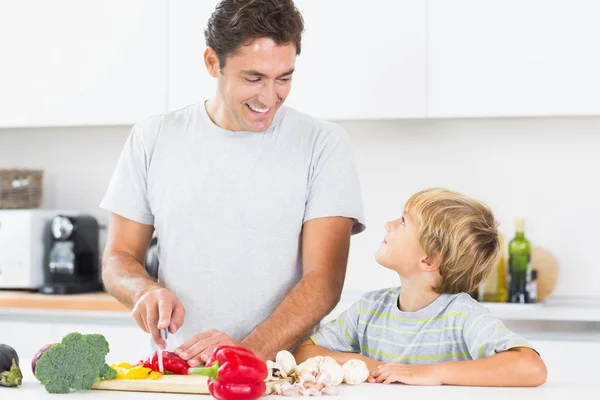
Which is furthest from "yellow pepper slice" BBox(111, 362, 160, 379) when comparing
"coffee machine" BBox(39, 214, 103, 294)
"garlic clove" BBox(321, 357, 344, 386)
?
"coffee machine" BBox(39, 214, 103, 294)

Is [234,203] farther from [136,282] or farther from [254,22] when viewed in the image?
[254,22]

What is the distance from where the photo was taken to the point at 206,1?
334 centimetres

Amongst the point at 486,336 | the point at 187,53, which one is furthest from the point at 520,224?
the point at 486,336

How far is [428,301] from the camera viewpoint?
6.18 feet

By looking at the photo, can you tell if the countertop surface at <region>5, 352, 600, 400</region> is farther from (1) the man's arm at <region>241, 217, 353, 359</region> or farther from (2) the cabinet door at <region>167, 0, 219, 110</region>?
(2) the cabinet door at <region>167, 0, 219, 110</region>

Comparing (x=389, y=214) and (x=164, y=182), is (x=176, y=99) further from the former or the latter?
(x=164, y=182)

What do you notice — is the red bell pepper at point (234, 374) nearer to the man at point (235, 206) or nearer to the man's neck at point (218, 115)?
the man at point (235, 206)

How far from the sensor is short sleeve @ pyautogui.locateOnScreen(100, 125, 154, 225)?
6.88 feet

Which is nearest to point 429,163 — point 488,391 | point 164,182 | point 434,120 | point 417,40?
point 434,120

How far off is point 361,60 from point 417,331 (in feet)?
5.21

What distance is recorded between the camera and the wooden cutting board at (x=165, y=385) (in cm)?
152

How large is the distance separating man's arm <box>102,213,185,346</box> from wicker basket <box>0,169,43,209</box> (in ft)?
5.31

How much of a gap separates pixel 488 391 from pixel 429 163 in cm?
202

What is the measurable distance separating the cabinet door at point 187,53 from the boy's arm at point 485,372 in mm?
1919
